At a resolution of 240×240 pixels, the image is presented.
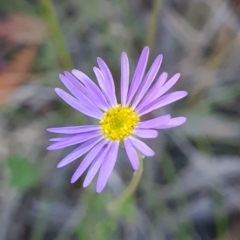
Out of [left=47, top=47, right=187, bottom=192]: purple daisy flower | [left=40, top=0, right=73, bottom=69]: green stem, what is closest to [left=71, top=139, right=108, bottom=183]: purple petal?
[left=47, top=47, right=187, bottom=192]: purple daisy flower

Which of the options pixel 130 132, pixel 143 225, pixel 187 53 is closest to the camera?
pixel 130 132

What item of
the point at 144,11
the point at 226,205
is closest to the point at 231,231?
the point at 226,205

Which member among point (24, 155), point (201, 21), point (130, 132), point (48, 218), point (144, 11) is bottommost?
point (130, 132)

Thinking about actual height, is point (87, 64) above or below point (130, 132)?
above

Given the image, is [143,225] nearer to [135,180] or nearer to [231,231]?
[231,231]

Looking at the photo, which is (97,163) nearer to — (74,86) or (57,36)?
(74,86)

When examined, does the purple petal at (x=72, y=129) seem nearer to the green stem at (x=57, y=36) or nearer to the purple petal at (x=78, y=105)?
the purple petal at (x=78, y=105)
